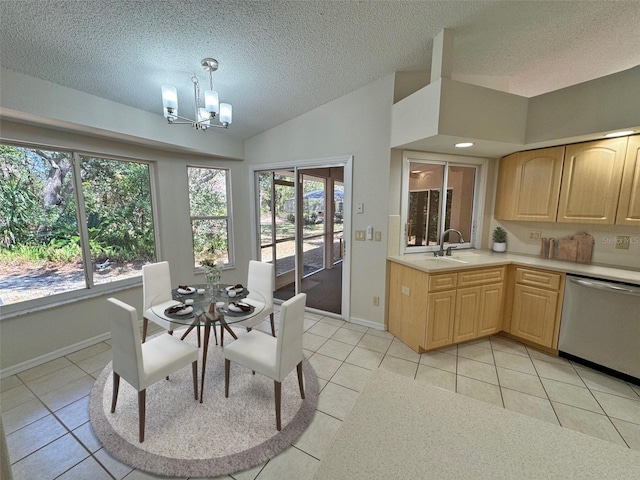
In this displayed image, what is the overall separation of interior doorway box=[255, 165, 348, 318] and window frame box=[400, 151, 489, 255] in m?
0.84

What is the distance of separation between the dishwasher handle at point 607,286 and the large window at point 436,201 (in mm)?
1192

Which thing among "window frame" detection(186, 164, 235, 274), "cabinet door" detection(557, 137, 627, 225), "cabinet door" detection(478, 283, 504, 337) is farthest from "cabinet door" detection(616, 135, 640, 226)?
"window frame" detection(186, 164, 235, 274)

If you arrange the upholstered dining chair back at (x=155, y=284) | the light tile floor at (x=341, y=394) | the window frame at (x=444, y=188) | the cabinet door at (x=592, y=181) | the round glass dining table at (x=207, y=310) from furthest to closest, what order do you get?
the window frame at (x=444, y=188) < the upholstered dining chair back at (x=155, y=284) < the cabinet door at (x=592, y=181) < the round glass dining table at (x=207, y=310) < the light tile floor at (x=341, y=394)

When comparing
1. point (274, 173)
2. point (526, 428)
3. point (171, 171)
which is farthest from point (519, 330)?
point (171, 171)

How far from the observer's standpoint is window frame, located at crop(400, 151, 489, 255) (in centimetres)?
298

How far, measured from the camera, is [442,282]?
2.50 meters

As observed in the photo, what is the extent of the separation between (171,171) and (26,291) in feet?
6.08

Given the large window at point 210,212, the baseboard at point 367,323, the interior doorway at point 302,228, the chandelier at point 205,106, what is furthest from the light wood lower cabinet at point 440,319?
the large window at point 210,212

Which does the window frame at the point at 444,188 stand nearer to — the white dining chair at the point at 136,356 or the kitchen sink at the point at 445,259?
the kitchen sink at the point at 445,259

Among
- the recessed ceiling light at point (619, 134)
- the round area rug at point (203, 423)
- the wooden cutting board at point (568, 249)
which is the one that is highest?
the recessed ceiling light at point (619, 134)

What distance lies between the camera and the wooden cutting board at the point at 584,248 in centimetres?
267

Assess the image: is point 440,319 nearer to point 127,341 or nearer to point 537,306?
point 537,306

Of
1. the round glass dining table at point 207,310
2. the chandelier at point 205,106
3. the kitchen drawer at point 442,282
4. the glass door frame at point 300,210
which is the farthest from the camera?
the glass door frame at point 300,210

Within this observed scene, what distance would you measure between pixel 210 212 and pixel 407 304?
118 inches
